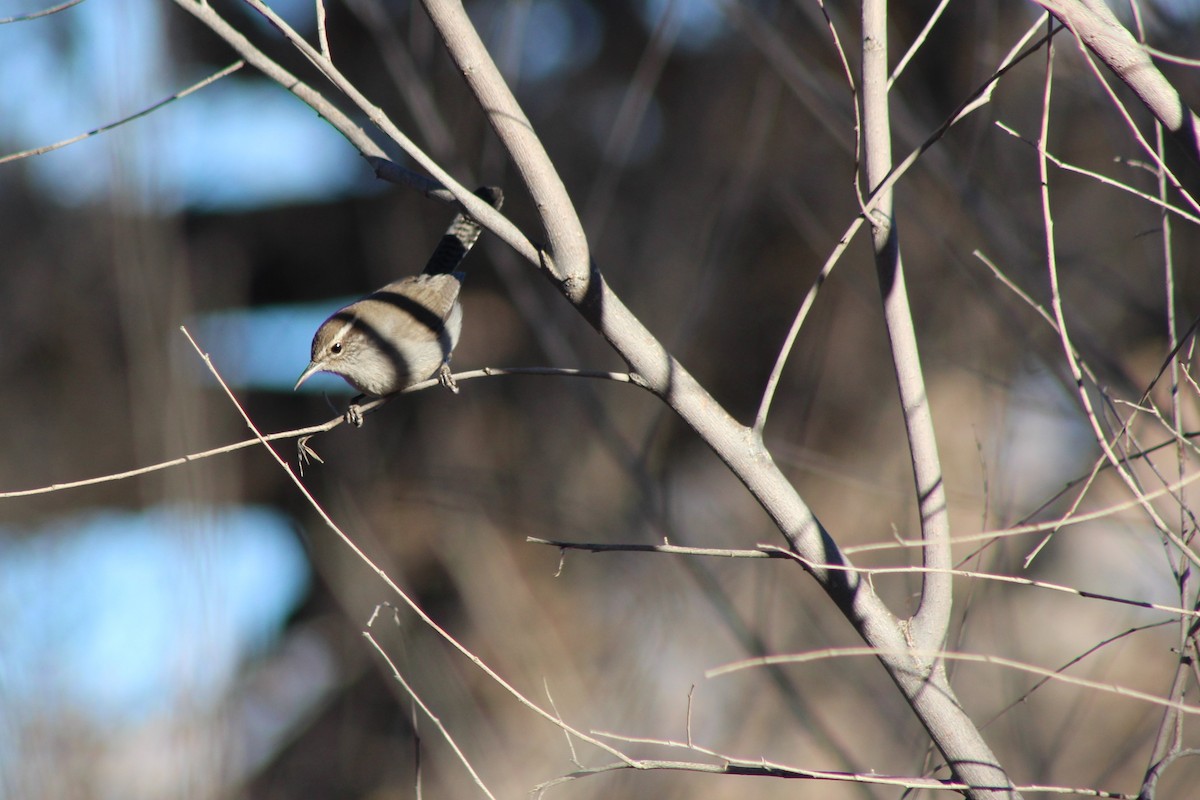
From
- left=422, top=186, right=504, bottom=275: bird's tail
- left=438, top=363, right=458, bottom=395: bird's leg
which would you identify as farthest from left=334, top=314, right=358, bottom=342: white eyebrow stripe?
left=438, top=363, right=458, bottom=395: bird's leg

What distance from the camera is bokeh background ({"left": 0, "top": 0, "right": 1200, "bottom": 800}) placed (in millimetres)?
3729

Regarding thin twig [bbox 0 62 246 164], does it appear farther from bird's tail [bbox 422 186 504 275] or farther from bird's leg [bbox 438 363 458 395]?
bird's tail [bbox 422 186 504 275]

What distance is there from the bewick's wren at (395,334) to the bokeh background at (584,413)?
1.03ft

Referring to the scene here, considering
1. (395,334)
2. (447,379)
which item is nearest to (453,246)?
(395,334)

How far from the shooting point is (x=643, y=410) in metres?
5.08

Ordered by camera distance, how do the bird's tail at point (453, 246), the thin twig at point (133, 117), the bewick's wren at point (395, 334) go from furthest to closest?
the bird's tail at point (453, 246)
the bewick's wren at point (395, 334)
the thin twig at point (133, 117)

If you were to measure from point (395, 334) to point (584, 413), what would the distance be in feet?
4.45

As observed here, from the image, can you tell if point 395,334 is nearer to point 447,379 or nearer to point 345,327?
point 345,327

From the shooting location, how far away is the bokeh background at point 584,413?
12.2 ft

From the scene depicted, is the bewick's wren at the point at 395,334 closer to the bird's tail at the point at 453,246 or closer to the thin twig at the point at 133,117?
the bird's tail at the point at 453,246

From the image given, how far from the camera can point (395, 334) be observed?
3.71 m

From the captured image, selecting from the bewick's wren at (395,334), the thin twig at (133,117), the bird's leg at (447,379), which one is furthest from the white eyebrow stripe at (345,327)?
the thin twig at (133,117)

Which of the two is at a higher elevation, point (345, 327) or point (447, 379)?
point (447, 379)

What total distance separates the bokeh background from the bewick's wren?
315 millimetres
